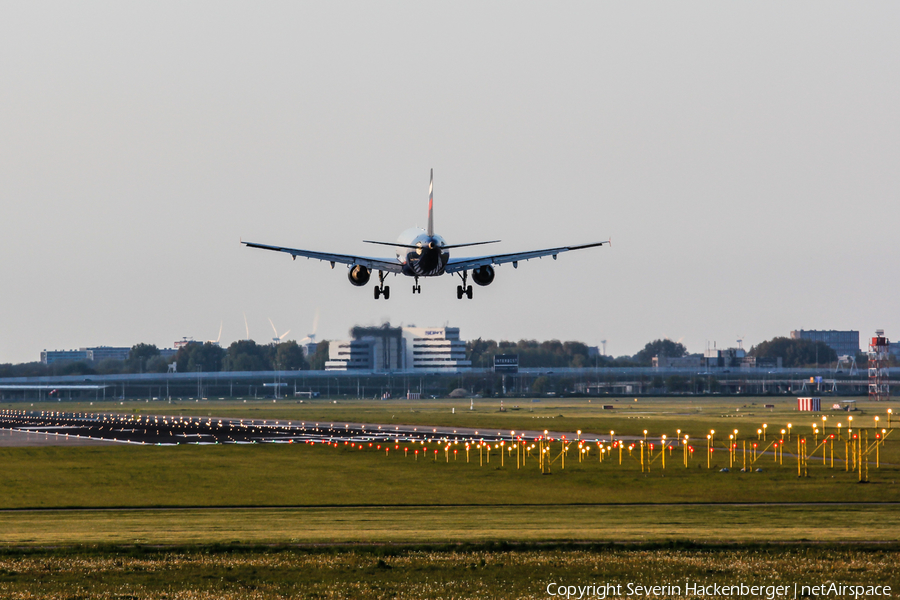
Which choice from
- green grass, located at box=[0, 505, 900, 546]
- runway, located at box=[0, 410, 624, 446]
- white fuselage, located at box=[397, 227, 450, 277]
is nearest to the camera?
green grass, located at box=[0, 505, 900, 546]

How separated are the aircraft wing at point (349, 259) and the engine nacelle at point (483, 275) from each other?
541 centimetres

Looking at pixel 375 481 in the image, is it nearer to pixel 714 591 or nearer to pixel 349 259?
pixel 349 259

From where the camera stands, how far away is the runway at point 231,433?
112 m

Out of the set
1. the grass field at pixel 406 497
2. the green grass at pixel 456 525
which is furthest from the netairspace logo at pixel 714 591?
the grass field at pixel 406 497

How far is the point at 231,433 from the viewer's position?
412 feet

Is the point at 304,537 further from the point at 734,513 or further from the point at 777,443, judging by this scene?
the point at 777,443

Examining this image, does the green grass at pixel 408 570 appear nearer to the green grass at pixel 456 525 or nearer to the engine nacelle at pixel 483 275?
the green grass at pixel 456 525

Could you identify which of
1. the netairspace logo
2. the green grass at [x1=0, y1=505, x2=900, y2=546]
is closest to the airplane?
the green grass at [x1=0, y1=505, x2=900, y2=546]

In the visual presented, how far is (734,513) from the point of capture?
56.9 m

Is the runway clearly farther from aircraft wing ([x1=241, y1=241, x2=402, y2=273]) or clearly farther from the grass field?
aircraft wing ([x1=241, y1=241, x2=402, y2=273])

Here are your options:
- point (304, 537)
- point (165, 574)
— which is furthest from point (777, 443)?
point (165, 574)

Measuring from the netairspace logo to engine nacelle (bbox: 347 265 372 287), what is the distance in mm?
41642

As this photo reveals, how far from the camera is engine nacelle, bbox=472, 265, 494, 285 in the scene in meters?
74.8

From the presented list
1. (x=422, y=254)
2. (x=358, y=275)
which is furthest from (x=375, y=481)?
(x=422, y=254)
